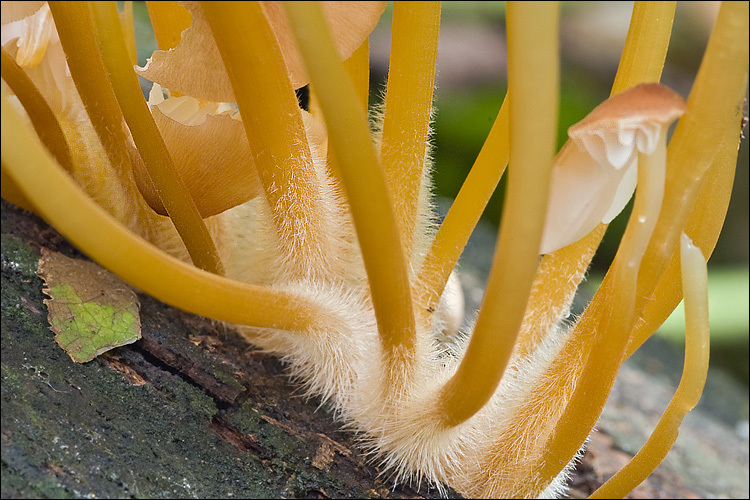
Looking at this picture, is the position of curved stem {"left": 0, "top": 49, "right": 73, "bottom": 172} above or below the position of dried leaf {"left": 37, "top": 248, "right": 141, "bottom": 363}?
above

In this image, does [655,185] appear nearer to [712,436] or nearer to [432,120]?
[432,120]

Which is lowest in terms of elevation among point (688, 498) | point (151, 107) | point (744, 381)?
point (744, 381)

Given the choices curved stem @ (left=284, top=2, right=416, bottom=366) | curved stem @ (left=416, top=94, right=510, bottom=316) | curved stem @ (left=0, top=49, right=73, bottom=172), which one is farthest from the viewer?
curved stem @ (left=416, top=94, right=510, bottom=316)

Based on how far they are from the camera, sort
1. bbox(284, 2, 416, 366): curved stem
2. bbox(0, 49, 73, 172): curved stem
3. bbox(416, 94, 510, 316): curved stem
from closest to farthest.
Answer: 1. bbox(284, 2, 416, 366): curved stem
2. bbox(0, 49, 73, 172): curved stem
3. bbox(416, 94, 510, 316): curved stem

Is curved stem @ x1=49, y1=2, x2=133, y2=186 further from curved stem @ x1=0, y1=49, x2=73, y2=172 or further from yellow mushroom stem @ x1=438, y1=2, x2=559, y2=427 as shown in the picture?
yellow mushroom stem @ x1=438, y1=2, x2=559, y2=427

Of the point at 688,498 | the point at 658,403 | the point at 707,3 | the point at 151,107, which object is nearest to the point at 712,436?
the point at 658,403

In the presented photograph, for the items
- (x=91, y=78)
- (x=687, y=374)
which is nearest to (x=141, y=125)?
(x=91, y=78)

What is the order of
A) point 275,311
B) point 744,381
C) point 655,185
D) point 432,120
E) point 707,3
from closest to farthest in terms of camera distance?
point 655,185, point 275,311, point 432,120, point 744,381, point 707,3

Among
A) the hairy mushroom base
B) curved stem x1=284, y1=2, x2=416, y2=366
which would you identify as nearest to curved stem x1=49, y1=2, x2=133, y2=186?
the hairy mushroom base
